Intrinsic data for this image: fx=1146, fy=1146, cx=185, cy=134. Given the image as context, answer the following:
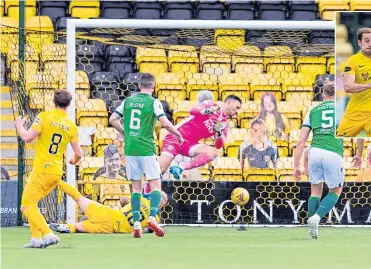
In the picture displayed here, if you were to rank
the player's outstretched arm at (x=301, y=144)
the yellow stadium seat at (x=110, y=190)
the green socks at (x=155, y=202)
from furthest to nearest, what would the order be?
1. the yellow stadium seat at (x=110, y=190)
2. the player's outstretched arm at (x=301, y=144)
3. the green socks at (x=155, y=202)

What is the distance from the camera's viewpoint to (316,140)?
12.4m

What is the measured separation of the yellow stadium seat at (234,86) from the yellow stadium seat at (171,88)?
0.56 metres

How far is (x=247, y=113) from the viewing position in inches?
645

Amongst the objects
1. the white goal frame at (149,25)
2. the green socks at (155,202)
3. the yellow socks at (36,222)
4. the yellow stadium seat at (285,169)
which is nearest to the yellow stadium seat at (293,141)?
the yellow stadium seat at (285,169)

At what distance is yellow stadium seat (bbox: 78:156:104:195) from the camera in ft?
48.8

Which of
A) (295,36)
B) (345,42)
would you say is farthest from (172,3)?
(345,42)

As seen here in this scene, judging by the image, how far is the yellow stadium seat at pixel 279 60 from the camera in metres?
16.0

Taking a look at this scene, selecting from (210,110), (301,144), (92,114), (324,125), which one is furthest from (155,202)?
(92,114)

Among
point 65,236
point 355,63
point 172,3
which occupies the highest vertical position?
point 172,3

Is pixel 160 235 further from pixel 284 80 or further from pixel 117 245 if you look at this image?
pixel 284 80

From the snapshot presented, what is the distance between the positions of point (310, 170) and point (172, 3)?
299 inches

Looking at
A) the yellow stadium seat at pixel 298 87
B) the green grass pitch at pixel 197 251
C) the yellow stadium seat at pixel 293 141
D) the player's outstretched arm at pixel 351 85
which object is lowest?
the green grass pitch at pixel 197 251

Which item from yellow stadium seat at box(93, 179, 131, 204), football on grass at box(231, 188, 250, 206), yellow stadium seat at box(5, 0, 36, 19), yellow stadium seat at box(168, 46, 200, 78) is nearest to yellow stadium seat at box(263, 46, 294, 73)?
yellow stadium seat at box(168, 46, 200, 78)

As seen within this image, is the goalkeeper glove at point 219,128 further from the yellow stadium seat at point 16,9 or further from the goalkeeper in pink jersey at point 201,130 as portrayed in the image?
the yellow stadium seat at point 16,9
